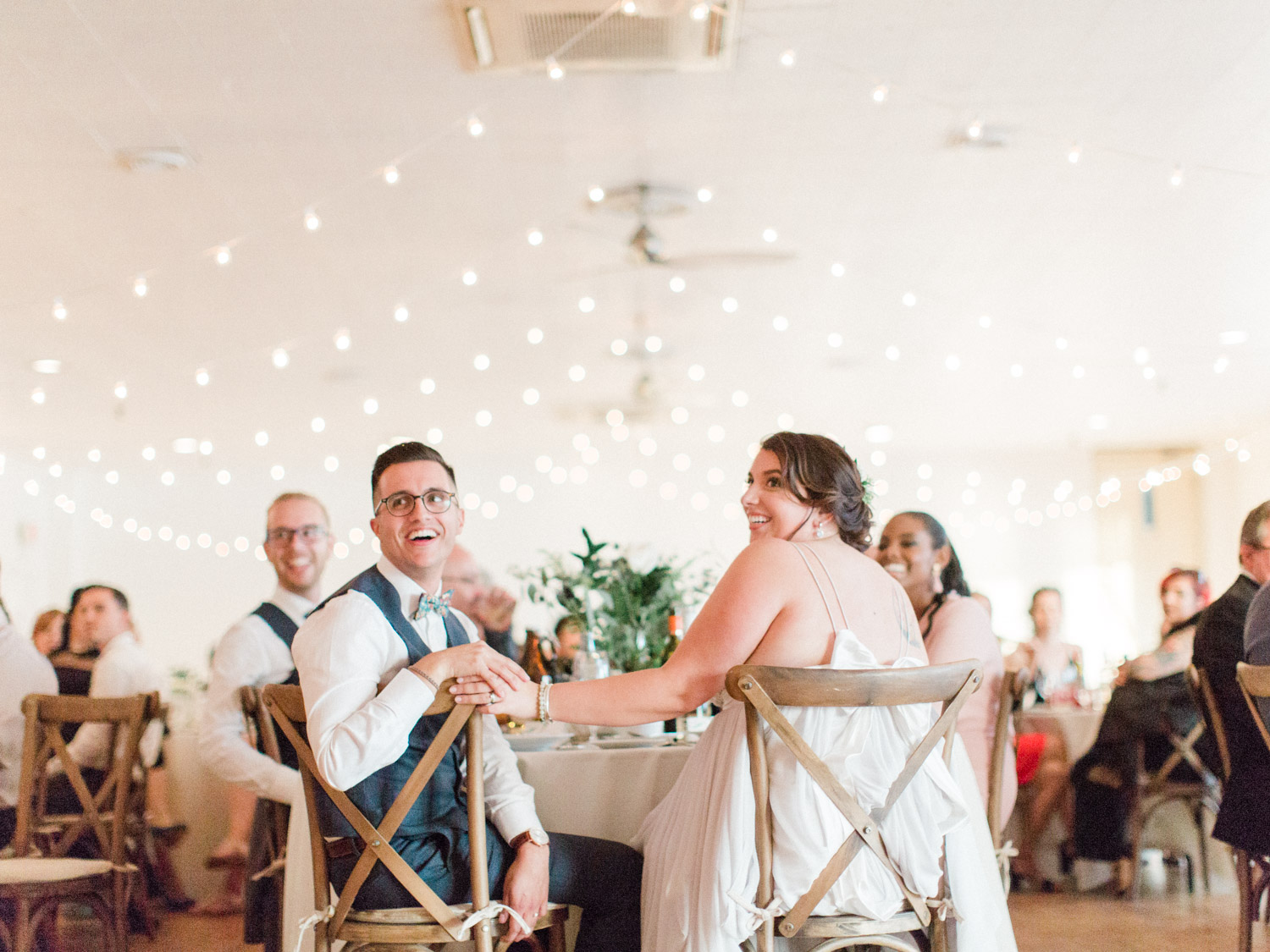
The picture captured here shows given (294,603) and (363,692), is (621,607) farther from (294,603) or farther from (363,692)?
(363,692)

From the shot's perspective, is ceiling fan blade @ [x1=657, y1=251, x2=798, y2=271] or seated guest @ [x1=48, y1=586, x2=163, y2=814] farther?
ceiling fan blade @ [x1=657, y1=251, x2=798, y2=271]

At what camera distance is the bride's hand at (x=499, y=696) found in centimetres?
175

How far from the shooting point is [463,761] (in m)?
1.99

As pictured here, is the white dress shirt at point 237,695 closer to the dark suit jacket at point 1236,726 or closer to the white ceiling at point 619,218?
the white ceiling at point 619,218

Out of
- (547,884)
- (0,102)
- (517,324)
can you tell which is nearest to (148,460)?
(517,324)

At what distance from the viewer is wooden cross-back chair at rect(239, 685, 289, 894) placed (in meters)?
2.80

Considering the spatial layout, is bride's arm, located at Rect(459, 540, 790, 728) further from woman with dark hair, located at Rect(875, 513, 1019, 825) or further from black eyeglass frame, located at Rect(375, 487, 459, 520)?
woman with dark hair, located at Rect(875, 513, 1019, 825)

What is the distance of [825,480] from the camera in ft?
6.99

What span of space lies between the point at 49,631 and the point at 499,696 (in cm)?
545

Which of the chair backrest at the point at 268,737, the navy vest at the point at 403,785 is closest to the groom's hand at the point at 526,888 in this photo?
the navy vest at the point at 403,785

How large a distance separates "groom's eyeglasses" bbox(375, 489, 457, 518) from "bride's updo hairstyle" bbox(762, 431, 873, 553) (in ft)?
2.08

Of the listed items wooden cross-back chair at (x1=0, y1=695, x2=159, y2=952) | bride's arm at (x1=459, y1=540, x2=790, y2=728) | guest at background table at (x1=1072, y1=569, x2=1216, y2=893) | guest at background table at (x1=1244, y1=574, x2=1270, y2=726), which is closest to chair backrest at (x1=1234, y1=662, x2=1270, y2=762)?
guest at background table at (x1=1244, y1=574, x2=1270, y2=726)

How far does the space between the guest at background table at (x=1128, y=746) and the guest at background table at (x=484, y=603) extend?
7.72 ft

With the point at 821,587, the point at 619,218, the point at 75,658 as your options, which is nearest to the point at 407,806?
the point at 821,587
